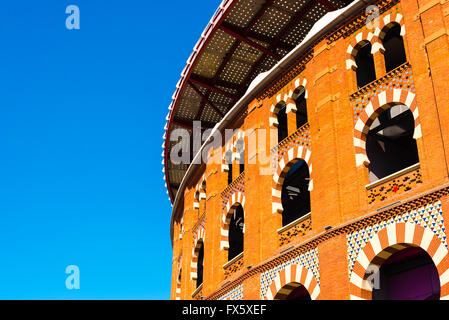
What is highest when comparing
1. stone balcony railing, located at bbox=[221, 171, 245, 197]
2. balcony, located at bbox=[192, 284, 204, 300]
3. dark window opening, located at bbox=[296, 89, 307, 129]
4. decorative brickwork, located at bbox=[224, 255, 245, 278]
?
dark window opening, located at bbox=[296, 89, 307, 129]

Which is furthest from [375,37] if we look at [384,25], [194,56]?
[194,56]

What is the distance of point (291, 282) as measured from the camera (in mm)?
12625

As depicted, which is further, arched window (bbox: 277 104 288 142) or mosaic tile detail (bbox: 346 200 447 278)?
arched window (bbox: 277 104 288 142)

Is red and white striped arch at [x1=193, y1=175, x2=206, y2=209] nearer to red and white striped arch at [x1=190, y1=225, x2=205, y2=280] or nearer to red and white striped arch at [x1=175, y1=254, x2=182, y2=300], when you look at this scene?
red and white striped arch at [x1=190, y1=225, x2=205, y2=280]

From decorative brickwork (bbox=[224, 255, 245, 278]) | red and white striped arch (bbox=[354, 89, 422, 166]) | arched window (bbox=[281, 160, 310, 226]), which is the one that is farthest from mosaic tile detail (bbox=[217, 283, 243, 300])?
red and white striped arch (bbox=[354, 89, 422, 166])

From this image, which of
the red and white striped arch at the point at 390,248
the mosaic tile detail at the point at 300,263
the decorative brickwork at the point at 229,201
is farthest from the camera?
the decorative brickwork at the point at 229,201

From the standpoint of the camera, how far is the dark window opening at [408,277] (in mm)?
11207

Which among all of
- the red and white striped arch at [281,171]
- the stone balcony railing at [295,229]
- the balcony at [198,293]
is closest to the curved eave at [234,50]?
the red and white striped arch at [281,171]

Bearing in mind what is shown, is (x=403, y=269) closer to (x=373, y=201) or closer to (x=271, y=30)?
(x=373, y=201)

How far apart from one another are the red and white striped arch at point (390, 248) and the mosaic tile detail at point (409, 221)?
0.24ft

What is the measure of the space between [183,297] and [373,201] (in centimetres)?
967

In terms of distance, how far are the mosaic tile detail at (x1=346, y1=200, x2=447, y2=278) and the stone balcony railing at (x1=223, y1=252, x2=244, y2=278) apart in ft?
14.3

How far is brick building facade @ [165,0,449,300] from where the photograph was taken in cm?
1085

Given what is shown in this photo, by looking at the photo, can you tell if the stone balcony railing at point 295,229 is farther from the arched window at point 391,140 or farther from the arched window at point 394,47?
the arched window at point 394,47
